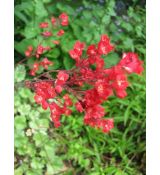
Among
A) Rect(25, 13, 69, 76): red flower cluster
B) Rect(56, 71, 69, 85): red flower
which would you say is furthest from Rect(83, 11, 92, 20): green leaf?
Rect(56, 71, 69, 85): red flower

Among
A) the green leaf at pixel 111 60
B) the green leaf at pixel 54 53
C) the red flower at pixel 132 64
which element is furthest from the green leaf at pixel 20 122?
the red flower at pixel 132 64

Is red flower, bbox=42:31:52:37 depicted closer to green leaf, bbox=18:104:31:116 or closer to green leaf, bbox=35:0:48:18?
green leaf, bbox=35:0:48:18

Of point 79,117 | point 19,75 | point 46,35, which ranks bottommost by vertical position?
point 79,117

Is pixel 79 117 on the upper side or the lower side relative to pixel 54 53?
lower

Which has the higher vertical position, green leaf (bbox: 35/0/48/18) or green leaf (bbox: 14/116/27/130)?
green leaf (bbox: 35/0/48/18)

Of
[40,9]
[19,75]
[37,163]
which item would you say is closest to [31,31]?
[40,9]

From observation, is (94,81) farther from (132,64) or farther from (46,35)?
(46,35)
